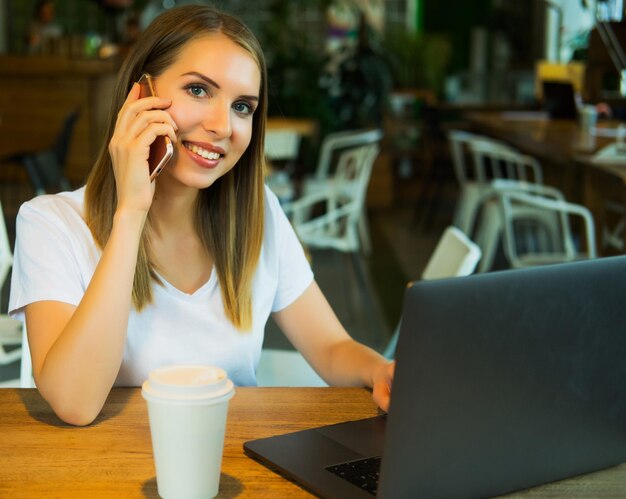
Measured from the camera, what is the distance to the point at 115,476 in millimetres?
1033

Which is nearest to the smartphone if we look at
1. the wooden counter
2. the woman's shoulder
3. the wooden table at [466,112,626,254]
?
the woman's shoulder

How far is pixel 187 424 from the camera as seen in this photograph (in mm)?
888

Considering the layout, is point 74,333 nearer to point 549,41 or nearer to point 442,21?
point 549,41

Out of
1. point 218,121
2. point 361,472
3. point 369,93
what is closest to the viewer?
point 361,472

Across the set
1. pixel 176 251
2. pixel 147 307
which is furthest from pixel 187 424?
pixel 176 251

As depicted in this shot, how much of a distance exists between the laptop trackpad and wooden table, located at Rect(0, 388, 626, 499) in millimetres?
34

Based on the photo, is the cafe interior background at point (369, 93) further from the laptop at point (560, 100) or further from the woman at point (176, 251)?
the woman at point (176, 251)

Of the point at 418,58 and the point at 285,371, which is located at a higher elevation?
the point at 418,58

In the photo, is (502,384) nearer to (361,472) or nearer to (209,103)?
(361,472)

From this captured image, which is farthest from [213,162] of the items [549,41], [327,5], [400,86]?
[549,41]

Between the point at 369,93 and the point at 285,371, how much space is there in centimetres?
646

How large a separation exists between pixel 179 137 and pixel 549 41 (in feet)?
34.6

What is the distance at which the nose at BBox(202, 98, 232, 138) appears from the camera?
145cm

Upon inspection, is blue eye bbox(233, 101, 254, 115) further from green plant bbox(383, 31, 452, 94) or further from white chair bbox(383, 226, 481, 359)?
green plant bbox(383, 31, 452, 94)
